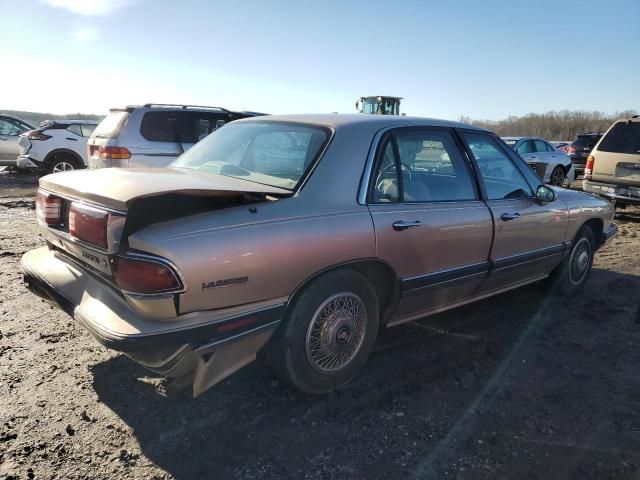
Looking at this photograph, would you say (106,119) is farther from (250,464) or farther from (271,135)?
(250,464)

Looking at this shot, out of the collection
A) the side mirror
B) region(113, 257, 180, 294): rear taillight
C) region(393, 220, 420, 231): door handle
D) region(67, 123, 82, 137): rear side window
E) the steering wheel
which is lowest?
region(113, 257, 180, 294): rear taillight

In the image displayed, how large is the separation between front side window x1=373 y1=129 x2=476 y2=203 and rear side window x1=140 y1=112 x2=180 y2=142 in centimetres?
558

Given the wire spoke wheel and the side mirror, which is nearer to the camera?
the side mirror

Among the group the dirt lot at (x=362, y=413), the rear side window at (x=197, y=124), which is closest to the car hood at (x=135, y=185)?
the dirt lot at (x=362, y=413)

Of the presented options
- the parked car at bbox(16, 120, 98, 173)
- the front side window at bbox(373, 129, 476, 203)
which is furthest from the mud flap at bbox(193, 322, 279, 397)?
the parked car at bbox(16, 120, 98, 173)

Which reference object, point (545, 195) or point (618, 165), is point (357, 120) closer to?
point (545, 195)

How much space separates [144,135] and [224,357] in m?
Answer: 6.21

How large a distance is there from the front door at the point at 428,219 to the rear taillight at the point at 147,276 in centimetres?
126

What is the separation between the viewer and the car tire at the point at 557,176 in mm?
13766

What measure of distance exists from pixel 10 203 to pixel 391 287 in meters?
9.10

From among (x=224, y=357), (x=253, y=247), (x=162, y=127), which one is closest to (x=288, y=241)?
(x=253, y=247)

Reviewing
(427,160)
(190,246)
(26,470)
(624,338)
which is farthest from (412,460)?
(624,338)

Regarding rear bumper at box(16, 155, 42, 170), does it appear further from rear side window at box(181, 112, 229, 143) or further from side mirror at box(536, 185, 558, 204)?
side mirror at box(536, 185, 558, 204)

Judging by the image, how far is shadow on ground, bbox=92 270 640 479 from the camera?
2.33 meters
